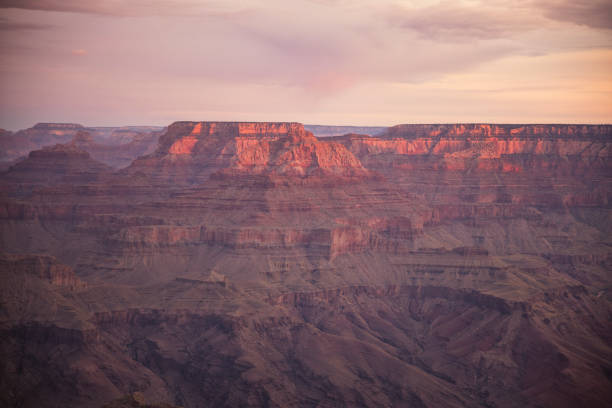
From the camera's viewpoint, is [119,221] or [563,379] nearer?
[563,379]

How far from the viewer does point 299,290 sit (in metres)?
130

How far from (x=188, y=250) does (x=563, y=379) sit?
210 ft

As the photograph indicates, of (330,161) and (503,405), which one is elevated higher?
(330,161)

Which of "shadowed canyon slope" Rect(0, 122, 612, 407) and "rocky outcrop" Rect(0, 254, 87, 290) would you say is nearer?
"shadowed canyon slope" Rect(0, 122, 612, 407)

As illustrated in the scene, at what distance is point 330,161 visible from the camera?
170875 mm

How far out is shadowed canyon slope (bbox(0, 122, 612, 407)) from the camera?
3915 inches

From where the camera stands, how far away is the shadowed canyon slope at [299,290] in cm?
9944

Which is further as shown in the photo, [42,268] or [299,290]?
[299,290]

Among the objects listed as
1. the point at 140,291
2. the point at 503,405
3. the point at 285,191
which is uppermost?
the point at 285,191

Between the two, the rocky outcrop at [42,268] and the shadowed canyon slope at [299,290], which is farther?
the rocky outcrop at [42,268]

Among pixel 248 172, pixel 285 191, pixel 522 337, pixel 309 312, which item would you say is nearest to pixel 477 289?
pixel 522 337

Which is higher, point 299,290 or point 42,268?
point 42,268

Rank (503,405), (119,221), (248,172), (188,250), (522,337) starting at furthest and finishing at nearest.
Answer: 1. (248,172)
2. (119,221)
3. (188,250)
4. (522,337)
5. (503,405)

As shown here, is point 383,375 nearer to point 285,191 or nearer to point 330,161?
point 285,191
